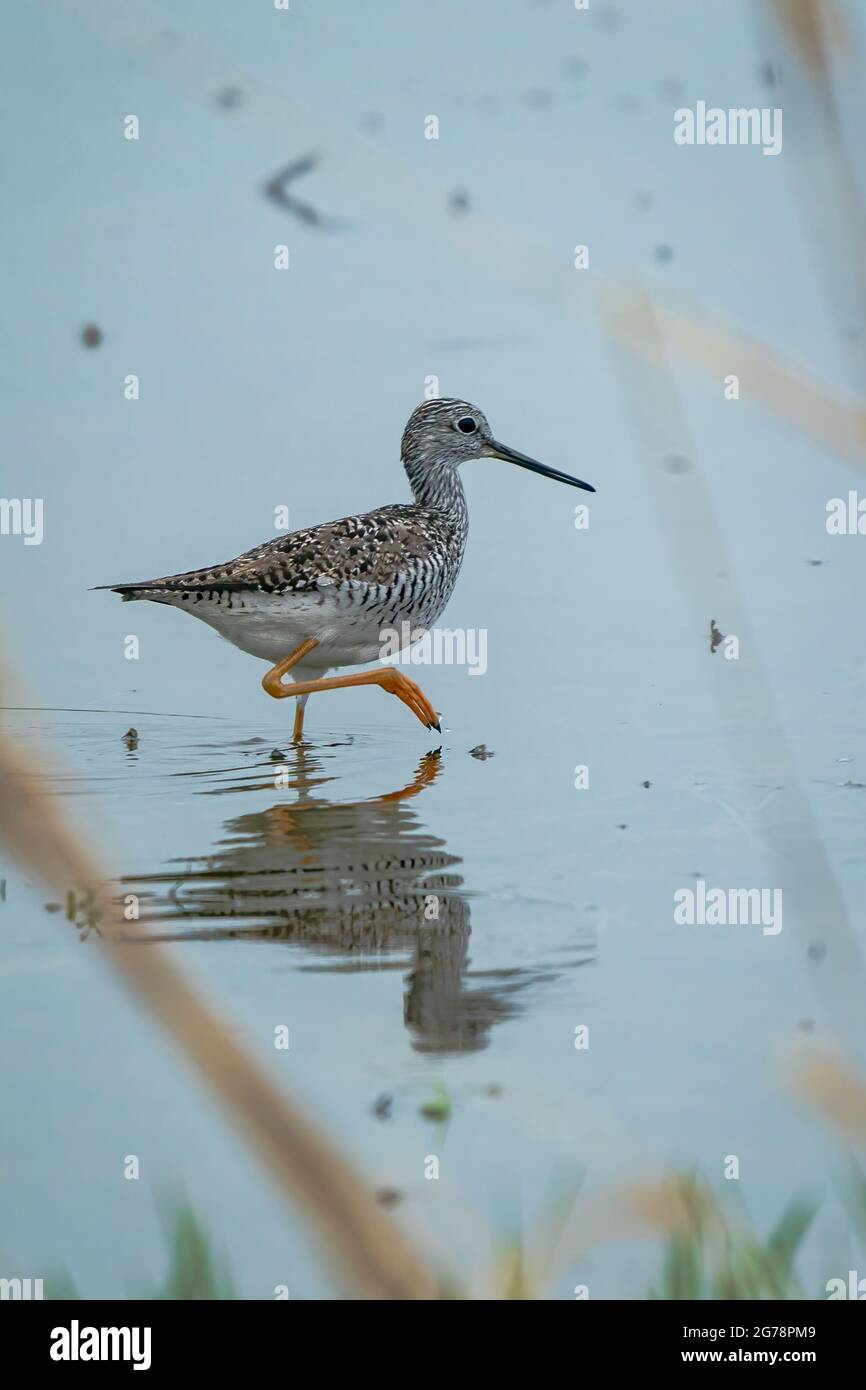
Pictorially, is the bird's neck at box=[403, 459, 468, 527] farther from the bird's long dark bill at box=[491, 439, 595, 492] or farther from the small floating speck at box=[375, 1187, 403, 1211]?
the small floating speck at box=[375, 1187, 403, 1211]

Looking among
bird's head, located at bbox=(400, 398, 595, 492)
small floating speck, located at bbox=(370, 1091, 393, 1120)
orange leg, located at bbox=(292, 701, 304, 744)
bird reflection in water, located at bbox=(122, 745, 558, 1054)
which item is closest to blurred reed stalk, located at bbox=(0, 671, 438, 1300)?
small floating speck, located at bbox=(370, 1091, 393, 1120)

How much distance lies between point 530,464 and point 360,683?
92.7 inches

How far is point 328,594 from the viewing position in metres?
9.03

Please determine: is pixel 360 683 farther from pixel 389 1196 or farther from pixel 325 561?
pixel 389 1196

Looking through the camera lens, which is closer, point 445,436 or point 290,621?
point 290,621

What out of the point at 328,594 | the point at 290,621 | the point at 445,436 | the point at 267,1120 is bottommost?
the point at 267,1120

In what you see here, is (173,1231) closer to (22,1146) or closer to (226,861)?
(22,1146)

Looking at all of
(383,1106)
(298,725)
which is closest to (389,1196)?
(383,1106)

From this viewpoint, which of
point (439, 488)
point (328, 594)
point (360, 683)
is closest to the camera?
point (328, 594)

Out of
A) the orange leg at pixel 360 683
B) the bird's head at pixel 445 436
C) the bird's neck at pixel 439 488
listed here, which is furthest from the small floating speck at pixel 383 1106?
the bird's head at pixel 445 436

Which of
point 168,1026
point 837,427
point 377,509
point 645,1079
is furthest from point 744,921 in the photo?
point 377,509

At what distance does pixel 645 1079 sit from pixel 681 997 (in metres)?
0.68

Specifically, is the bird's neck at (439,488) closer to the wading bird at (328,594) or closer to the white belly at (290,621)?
the wading bird at (328,594)

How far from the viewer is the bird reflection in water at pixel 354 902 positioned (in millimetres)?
4840
